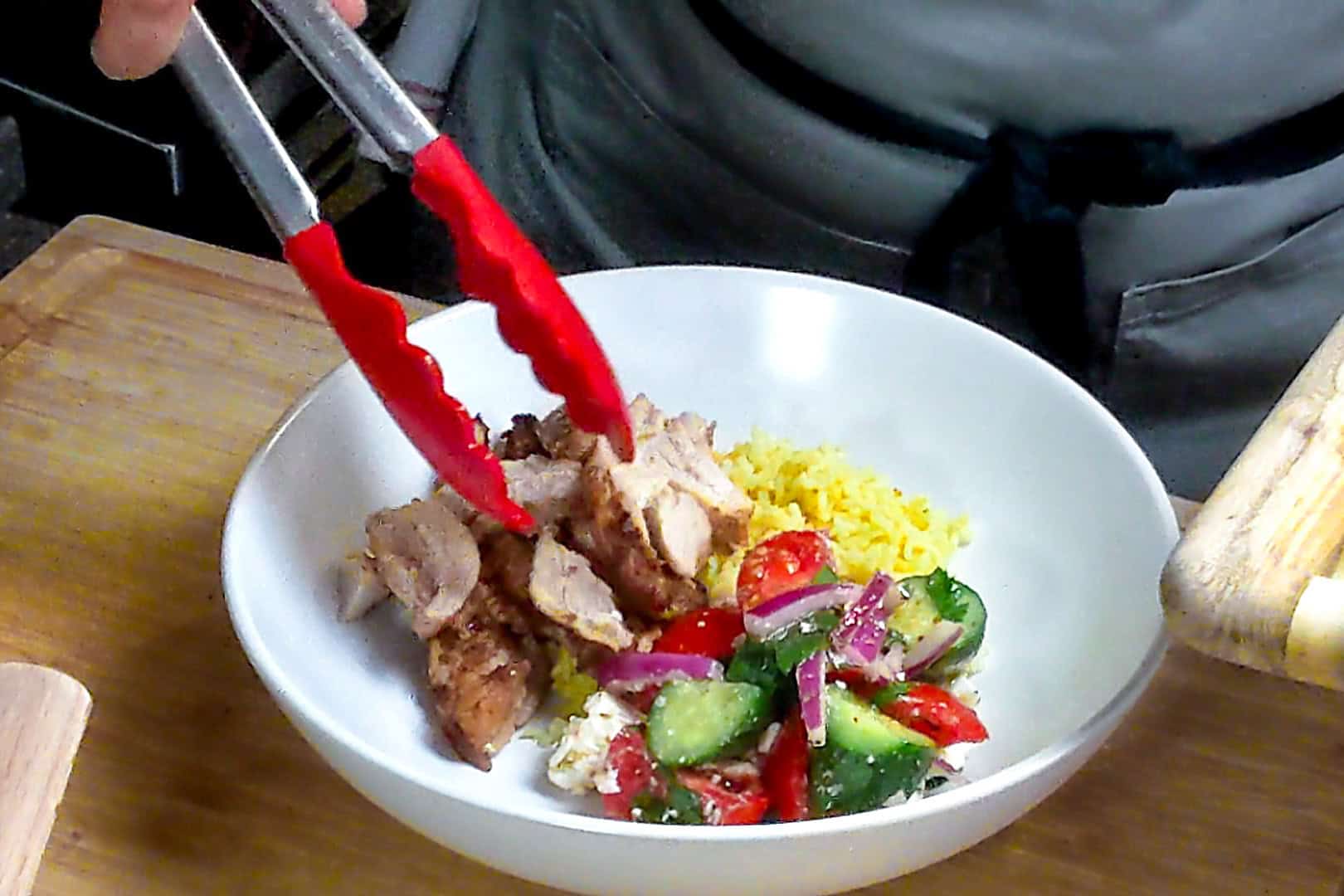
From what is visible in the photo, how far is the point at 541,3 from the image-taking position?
1469 mm

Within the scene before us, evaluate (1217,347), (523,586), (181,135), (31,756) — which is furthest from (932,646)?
(181,135)

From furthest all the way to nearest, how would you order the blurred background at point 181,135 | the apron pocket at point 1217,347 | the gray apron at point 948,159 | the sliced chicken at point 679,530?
the blurred background at point 181,135, the apron pocket at point 1217,347, the gray apron at point 948,159, the sliced chicken at point 679,530

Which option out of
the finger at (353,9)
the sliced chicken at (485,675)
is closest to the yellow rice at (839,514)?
the sliced chicken at (485,675)

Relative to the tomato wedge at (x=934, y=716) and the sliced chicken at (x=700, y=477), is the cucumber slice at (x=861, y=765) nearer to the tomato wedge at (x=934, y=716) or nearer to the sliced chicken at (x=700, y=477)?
the tomato wedge at (x=934, y=716)

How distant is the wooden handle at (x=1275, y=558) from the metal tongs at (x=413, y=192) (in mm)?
363

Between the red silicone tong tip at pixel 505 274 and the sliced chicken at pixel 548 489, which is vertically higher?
the red silicone tong tip at pixel 505 274

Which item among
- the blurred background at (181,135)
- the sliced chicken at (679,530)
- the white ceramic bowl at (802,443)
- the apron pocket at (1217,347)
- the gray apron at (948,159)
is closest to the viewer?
the white ceramic bowl at (802,443)

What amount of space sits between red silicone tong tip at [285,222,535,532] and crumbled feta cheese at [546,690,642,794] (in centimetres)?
14

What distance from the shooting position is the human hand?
84 cm

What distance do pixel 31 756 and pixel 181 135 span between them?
51.7 inches

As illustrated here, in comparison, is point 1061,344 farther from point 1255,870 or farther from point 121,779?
point 121,779

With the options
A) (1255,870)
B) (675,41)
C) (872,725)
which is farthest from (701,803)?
(675,41)

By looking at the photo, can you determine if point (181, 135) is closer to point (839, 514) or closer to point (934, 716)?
point (839, 514)

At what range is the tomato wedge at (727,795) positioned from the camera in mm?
800
